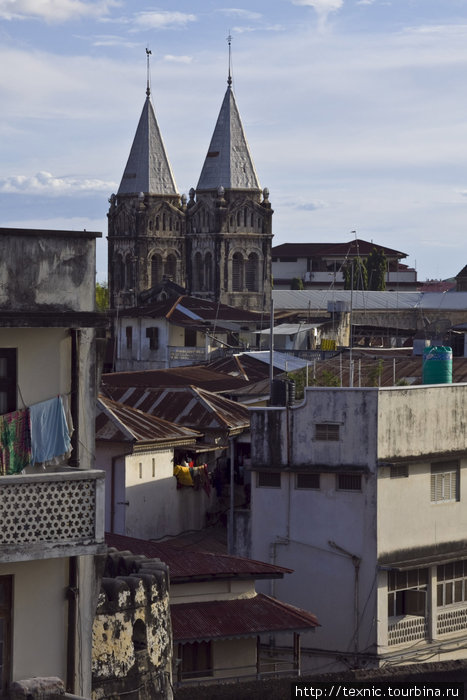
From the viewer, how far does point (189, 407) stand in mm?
30469

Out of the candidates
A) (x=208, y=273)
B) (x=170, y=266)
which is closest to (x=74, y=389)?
(x=208, y=273)

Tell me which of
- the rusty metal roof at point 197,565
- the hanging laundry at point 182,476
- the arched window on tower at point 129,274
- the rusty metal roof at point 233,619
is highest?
the arched window on tower at point 129,274

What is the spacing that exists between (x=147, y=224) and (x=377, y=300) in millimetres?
17368

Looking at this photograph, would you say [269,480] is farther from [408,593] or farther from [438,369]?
[438,369]

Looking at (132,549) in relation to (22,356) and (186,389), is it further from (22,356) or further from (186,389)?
(186,389)

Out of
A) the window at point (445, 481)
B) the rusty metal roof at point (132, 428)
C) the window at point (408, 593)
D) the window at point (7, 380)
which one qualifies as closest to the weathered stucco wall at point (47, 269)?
the window at point (7, 380)

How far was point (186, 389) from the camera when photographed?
3177cm

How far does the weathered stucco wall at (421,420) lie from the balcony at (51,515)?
10.3 metres

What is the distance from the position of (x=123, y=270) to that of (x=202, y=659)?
8855 cm

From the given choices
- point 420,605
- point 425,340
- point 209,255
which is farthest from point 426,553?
point 209,255

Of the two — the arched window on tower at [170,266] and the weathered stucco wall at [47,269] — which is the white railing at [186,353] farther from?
the weathered stucco wall at [47,269]

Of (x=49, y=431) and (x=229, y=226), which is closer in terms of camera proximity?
(x=49, y=431)

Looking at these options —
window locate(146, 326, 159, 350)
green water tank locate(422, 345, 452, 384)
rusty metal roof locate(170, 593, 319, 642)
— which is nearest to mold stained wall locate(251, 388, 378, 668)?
rusty metal roof locate(170, 593, 319, 642)

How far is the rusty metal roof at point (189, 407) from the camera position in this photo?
29.5 meters
